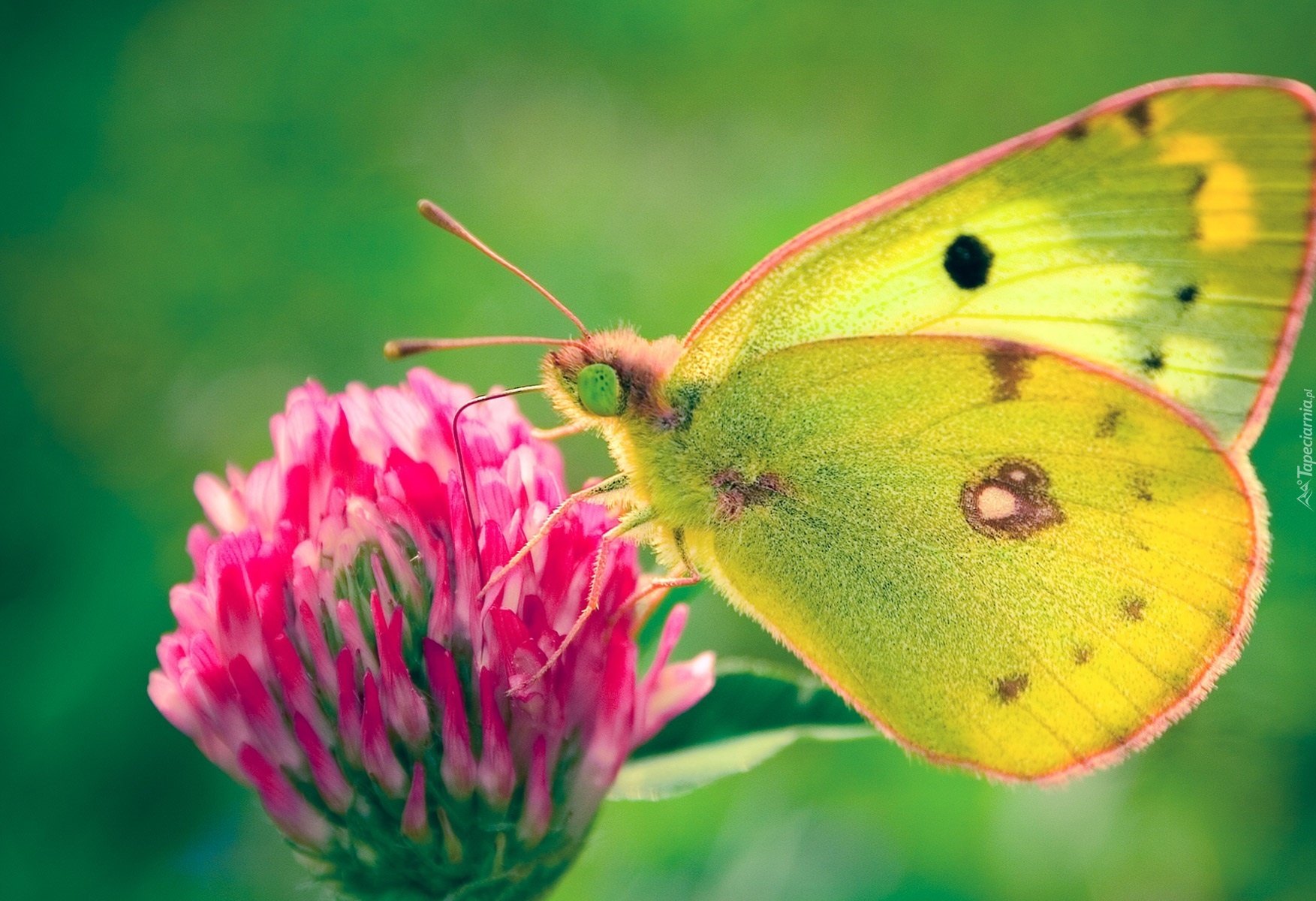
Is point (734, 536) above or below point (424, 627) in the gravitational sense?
below

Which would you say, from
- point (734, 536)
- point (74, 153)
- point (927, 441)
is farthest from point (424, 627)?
point (74, 153)

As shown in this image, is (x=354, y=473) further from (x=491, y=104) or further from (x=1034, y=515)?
(x=491, y=104)

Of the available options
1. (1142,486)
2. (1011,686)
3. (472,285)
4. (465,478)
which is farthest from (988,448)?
(472,285)

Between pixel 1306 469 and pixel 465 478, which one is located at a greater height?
pixel 465 478

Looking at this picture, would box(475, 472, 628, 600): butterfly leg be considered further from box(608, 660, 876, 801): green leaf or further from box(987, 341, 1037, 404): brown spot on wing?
box(987, 341, 1037, 404): brown spot on wing

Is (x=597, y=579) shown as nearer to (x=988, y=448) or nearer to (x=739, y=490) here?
(x=739, y=490)

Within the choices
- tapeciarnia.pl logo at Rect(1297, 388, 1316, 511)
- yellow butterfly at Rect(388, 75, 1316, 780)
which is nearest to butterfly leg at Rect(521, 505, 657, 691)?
yellow butterfly at Rect(388, 75, 1316, 780)
